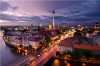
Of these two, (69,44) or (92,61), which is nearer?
(92,61)

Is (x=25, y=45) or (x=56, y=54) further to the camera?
(x=25, y=45)

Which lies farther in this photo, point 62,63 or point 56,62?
point 56,62

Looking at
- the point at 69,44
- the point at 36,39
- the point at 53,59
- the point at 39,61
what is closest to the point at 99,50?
the point at 69,44

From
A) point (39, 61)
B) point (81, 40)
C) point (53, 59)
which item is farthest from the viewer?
point (81, 40)

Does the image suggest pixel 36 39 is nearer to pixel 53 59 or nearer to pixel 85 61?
pixel 53 59

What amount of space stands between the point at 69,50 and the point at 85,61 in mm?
1286

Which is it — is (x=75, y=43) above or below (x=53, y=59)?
above

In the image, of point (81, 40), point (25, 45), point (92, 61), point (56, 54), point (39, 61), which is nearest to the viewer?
point (39, 61)

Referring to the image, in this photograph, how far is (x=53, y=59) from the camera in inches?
304

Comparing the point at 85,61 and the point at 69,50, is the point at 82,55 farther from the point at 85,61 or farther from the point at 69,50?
the point at 69,50

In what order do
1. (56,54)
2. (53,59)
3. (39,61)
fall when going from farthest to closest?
(56,54), (53,59), (39,61)

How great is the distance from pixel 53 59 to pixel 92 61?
1.65 meters

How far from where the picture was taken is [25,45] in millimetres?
11477

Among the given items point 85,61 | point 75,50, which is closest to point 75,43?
point 75,50
